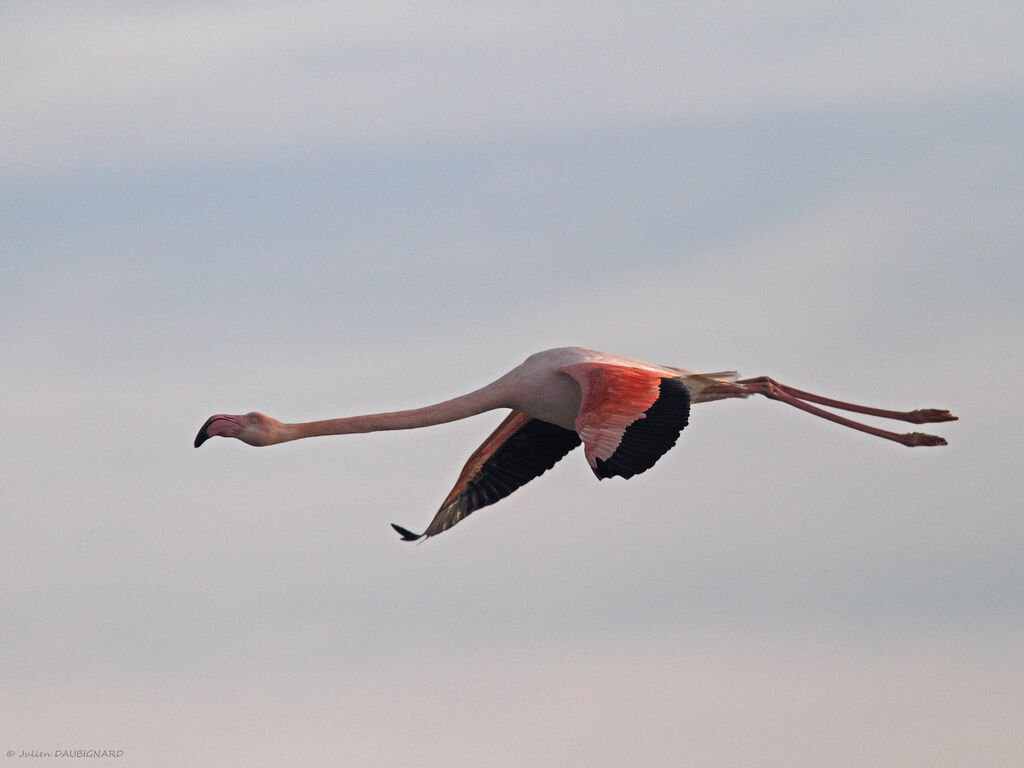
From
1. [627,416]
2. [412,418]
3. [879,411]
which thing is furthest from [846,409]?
[412,418]

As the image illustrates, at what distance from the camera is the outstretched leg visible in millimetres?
24031

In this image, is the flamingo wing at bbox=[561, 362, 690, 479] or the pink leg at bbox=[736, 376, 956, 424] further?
the pink leg at bbox=[736, 376, 956, 424]

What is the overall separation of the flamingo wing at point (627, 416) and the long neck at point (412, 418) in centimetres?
150

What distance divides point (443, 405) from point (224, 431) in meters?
2.78

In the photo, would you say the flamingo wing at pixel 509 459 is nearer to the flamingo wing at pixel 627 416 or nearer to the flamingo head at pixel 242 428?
the flamingo wing at pixel 627 416

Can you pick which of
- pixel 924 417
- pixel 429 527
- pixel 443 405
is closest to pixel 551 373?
pixel 443 405

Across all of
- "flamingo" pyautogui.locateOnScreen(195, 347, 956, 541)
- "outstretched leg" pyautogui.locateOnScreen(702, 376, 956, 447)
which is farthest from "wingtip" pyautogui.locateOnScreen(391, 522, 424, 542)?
"outstretched leg" pyautogui.locateOnScreen(702, 376, 956, 447)

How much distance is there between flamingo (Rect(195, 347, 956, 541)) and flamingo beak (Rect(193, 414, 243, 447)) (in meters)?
0.01

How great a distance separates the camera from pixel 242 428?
71.9 ft

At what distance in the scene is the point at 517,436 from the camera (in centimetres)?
2450

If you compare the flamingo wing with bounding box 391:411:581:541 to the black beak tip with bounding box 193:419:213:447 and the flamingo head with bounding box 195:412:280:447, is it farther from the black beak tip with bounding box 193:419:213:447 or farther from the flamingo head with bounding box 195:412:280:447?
the black beak tip with bounding box 193:419:213:447

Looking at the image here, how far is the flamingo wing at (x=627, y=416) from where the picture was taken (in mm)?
19438

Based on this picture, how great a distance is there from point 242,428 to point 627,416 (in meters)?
4.86

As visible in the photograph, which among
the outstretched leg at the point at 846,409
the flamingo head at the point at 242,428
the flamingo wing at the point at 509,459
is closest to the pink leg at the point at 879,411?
the outstretched leg at the point at 846,409
